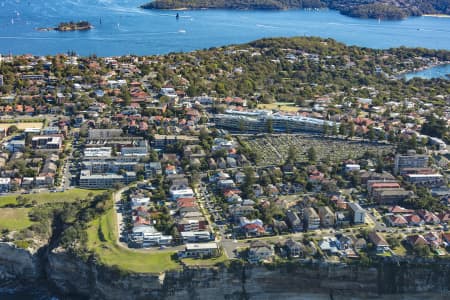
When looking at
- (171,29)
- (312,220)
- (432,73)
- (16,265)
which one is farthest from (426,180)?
(171,29)

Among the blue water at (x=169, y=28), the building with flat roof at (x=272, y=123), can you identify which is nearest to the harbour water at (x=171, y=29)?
the blue water at (x=169, y=28)

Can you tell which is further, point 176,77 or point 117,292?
point 176,77

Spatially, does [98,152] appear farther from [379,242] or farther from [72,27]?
[72,27]

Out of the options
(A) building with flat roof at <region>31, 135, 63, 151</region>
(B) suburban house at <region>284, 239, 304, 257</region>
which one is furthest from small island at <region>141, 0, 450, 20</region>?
(B) suburban house at <region>284, 239, 304, 257</region>

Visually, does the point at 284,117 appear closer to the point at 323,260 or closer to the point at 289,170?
the point at 289,170

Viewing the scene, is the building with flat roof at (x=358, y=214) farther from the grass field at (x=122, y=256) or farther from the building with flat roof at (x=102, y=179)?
the building with flat roof at (x=102, y=179)

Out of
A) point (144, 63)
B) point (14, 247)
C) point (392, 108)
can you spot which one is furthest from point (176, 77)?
point (14, 247)

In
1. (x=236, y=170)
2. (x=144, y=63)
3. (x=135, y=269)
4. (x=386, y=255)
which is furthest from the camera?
(x=144, y=63)

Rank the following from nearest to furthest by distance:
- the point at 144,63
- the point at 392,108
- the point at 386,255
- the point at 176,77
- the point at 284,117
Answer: the point at 386,255 → the point at 284,117 → the point at 392,108 → the point at 176,77 → the point at 144,63
